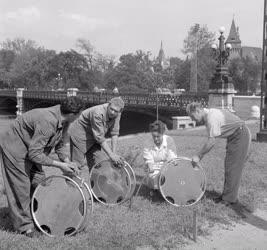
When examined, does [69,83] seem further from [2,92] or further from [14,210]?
[14,210]

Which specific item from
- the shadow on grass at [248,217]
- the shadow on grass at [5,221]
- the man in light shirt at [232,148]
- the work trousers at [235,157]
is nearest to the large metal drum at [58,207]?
the shadow on grass at [5,221]

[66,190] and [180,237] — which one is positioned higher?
[66,190]

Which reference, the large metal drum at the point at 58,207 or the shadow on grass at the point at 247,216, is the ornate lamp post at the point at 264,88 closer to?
the shadow on grass at the point at 247,216

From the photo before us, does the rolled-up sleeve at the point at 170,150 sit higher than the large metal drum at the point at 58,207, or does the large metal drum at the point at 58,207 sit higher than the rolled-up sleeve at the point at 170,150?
the rolled-up sleeve at the point at 170,150

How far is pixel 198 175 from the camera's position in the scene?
234 inches

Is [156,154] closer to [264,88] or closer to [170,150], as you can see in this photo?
[170,150]

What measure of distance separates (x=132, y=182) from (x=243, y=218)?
148cm

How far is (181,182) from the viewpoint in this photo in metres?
5.89

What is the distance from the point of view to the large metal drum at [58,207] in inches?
182

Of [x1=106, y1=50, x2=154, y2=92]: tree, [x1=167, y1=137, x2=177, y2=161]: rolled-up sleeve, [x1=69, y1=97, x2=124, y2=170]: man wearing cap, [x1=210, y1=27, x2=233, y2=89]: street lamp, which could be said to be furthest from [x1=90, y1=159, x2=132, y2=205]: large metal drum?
[x1=106, y1=50, x2=154, y2=92]: tree

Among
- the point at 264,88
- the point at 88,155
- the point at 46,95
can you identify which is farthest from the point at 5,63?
the point at 88,155

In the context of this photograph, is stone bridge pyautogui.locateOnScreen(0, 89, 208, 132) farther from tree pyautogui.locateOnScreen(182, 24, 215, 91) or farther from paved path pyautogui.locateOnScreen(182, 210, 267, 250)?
tree pyautogui.locateOnScreen(182, 24, 215, 91)

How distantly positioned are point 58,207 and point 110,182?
1365mm

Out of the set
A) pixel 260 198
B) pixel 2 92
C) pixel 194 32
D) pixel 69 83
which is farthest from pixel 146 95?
pixel 2 92
